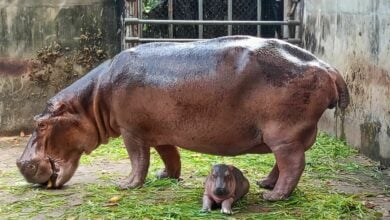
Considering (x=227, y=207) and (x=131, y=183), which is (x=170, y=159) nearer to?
(x=131, y=183)

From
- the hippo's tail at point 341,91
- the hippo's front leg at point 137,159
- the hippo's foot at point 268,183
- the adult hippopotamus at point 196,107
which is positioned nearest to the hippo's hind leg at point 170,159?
the adult hippopotamus at point 196,107

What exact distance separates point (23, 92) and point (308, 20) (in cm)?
376

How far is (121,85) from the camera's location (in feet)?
17.8

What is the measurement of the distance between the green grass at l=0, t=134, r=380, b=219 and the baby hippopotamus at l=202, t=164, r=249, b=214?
0.26 ft

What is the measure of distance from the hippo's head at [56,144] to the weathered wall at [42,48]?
332 cm

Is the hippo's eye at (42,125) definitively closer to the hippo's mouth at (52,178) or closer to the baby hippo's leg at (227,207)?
the hippo's mouth at (52,178)

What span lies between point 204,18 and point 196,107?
182 inches

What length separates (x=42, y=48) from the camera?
8.92m

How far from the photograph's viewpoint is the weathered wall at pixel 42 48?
8.84 metres

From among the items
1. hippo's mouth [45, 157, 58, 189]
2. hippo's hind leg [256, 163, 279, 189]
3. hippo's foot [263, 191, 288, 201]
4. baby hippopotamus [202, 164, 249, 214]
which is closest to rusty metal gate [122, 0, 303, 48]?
hippo's mouth [45, 157, 58, 189]

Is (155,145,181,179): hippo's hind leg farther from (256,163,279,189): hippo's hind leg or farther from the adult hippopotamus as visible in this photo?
(256,163,279,189): hippo's hind leg

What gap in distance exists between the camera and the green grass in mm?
4719

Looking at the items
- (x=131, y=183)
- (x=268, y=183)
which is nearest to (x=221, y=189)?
(x=268, y=183)

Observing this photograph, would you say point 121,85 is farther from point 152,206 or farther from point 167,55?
point 152,206
